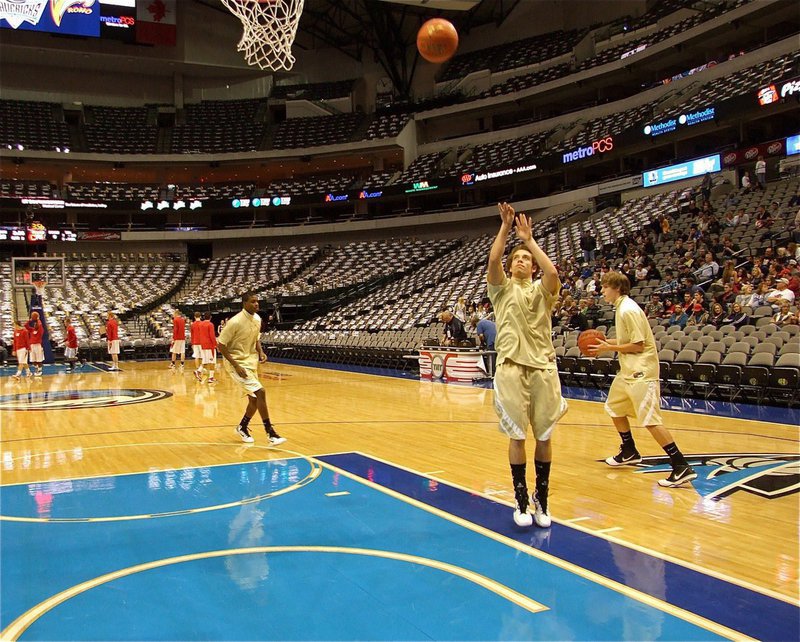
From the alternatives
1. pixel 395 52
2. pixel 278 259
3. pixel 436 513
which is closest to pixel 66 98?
pixel 278 259

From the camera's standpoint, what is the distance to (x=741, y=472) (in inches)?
229

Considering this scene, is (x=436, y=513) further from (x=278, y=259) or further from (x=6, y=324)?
(x=278, y=259)

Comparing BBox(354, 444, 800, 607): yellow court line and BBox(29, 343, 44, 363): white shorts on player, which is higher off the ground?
BBox(29, 343, 44, 363): white shorts on player

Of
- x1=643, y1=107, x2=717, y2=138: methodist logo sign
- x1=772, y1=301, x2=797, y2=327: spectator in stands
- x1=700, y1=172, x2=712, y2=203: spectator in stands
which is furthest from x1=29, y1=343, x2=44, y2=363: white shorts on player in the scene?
x1=643, y1=107, x2=717, y2=138: methodist logo sign

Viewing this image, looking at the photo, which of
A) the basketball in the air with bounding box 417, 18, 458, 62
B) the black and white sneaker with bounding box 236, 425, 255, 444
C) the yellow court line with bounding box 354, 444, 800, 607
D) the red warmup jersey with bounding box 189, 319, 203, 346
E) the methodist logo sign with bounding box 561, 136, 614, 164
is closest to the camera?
the yellow court line with bounding box 354, 444, 800, 607

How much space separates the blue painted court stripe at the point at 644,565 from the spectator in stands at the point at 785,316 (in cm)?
746

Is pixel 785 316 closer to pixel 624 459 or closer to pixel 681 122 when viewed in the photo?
pixel 624 459

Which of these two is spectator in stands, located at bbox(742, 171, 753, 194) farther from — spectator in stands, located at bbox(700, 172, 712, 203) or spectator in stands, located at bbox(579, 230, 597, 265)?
spectator in stands, located at bbox(579, 230, 597, 265)

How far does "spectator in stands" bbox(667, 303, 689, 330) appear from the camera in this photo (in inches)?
498

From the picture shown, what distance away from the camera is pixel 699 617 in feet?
9.97

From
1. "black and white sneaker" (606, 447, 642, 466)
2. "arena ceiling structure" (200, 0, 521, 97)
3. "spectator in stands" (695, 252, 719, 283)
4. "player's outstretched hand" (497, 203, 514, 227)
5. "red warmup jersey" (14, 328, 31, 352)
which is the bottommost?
"black and white sneaker" (606, 447, 642, 466)

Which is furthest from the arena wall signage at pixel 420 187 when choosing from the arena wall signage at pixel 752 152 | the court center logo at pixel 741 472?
the court center logo at pixel 741 472

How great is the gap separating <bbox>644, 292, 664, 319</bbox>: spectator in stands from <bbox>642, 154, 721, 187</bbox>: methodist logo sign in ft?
32.4

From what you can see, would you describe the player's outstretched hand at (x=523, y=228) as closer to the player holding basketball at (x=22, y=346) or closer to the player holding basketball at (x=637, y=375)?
the player holding basketball at (x=637, y=375)
